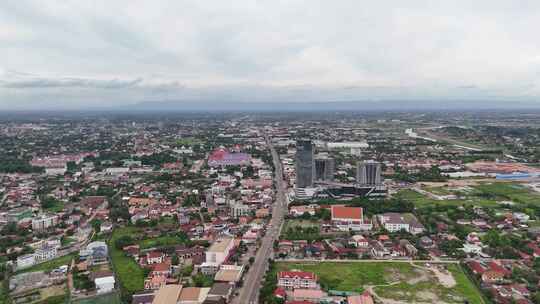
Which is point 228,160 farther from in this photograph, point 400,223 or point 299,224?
point 400,223

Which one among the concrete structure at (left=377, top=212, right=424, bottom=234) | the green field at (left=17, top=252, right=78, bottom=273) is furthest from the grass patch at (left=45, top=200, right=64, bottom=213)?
the concrete structure at (left=377, top=212, right=424, bottom=234)

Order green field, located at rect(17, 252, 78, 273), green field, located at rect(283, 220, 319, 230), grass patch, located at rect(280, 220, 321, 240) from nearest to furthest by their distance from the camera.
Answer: green field, located at rect(17, 252, 78, 273), grass patch, located at rect(280, 220, 321, 240), green field, located at rect(283, 220, 319, 230)

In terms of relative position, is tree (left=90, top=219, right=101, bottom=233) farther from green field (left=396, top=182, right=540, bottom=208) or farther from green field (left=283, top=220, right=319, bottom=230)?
green field (left=396, top=182, right=540, bottom=208)

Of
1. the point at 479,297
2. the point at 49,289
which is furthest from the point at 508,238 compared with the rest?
the point at 49,289

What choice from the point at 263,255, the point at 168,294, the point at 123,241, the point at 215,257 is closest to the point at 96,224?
the point at 123,241

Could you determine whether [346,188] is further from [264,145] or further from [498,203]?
[264,145]

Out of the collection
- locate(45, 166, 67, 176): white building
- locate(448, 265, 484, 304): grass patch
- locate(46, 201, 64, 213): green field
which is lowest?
locate(448, 265, 484, 304): grass patch
